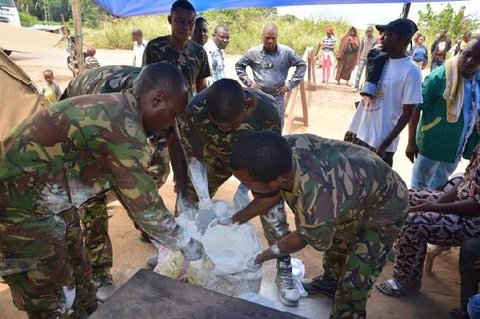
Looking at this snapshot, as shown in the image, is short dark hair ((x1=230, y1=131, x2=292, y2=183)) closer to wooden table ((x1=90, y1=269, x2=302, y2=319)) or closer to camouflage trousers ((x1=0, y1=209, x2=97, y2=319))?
wooden table ((x1=90, y1=269, x2=302, y2=319))

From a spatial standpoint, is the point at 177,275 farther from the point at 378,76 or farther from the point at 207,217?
the point at 378,76

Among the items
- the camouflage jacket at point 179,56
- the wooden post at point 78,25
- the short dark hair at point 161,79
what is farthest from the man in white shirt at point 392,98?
the wooden post at point 78,25

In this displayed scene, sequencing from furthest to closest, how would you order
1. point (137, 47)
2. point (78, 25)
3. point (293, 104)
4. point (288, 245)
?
point (137, 47)
point (293, 104)
point (78, 25)
point (288, 245)

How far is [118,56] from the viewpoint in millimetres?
15445

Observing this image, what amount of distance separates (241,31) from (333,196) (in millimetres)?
17905

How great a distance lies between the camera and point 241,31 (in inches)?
734

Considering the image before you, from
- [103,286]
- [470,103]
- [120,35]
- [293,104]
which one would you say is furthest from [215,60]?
[120,35]

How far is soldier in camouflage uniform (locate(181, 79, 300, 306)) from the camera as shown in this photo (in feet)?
7.86

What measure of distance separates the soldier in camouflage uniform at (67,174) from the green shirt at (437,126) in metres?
2.45

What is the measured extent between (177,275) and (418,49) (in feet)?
35.8

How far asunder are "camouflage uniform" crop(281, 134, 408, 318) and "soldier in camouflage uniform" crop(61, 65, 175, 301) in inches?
44.3

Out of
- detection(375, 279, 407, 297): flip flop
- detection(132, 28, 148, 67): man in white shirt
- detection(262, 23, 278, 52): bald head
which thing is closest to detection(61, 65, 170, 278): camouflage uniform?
detection(375, 279, 407, 297): flip flop

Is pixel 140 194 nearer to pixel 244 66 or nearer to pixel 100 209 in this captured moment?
pixel 100 209

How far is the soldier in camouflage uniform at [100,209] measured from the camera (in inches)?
96.3
